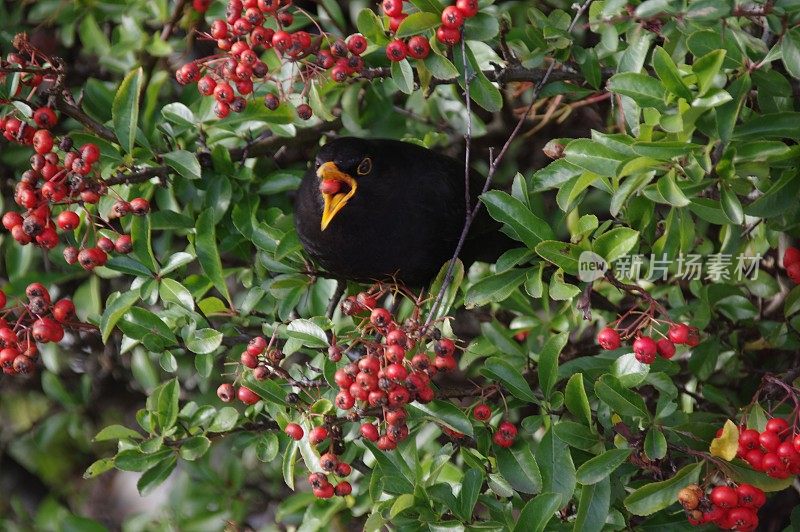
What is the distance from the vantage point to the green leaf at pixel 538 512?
1.62 metres

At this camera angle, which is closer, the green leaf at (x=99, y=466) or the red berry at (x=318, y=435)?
the red berry at (x=318, y=435)

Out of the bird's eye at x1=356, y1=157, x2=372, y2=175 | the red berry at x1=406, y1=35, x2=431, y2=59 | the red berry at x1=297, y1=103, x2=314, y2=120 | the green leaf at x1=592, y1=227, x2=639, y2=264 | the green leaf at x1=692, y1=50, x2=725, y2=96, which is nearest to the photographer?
the green leaf at x1=692, y1=50, x2=725, y2=96

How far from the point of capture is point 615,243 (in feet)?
5.59

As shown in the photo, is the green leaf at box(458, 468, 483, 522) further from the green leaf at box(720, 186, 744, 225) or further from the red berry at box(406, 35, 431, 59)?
the red berry at box(406, 35, 431, 59)

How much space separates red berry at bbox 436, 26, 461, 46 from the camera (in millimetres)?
1760

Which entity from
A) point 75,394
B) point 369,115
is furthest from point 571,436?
point 75,394

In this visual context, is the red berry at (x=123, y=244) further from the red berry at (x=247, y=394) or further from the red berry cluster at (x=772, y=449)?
the red berry cluster at (x=772, y=449)

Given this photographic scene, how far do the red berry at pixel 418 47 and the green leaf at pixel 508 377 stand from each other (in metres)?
0.58

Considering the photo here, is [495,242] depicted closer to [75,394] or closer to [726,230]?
[726,230]

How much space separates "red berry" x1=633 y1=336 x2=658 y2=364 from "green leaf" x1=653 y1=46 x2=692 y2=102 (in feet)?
1.37

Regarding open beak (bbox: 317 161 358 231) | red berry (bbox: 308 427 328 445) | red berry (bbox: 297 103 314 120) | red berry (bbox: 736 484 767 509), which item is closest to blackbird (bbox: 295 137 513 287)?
open beak (bbox: 317 161 358 231)

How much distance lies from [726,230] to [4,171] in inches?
72.0

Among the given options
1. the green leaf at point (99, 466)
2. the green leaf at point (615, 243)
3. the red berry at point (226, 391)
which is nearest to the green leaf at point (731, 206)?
the green leaf at point (615, 243)

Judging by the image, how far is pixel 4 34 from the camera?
2.44m
